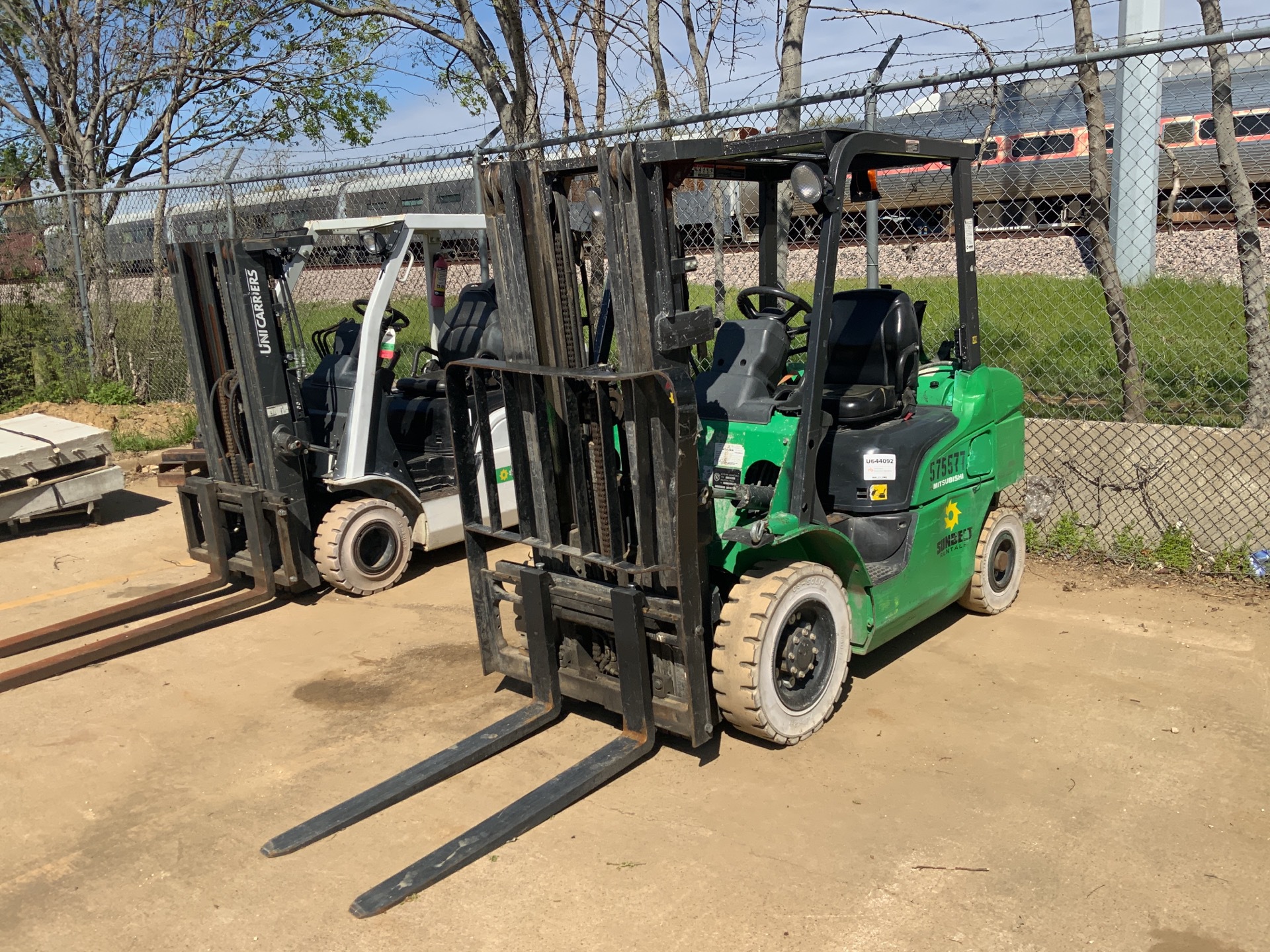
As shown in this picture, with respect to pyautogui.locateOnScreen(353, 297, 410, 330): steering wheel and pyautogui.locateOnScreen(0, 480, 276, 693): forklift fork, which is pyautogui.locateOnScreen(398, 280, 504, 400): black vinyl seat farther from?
pyautogui.locateOnScreen(0, 480, 276, 693): forklift fork

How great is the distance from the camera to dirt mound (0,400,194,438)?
10.9 metres

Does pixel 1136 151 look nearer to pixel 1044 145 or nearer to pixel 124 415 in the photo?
pixel 1044 145

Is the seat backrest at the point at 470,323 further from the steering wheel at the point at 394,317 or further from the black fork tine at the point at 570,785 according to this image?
the black fork tine at the point at 570,785

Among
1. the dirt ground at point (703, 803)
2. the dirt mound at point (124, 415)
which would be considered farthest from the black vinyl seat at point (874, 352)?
the dirt mound at point (124, 415)

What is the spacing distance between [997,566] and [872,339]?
1559 mm

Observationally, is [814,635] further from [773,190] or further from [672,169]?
[773,190]

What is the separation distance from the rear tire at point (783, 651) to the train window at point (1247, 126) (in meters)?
14.3

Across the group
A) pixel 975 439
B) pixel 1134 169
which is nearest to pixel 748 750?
pixel 975 439

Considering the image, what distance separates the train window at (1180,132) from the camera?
15273 millimetres

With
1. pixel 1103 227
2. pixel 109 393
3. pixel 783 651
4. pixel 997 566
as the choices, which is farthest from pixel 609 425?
pixel 109 393

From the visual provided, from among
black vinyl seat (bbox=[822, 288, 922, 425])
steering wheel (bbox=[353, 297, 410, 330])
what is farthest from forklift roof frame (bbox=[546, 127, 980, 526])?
steering wheel (bbox=[353, 297, 410, 330])

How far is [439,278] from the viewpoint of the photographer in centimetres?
714

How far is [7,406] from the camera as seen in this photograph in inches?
474

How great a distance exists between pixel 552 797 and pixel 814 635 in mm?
1238
